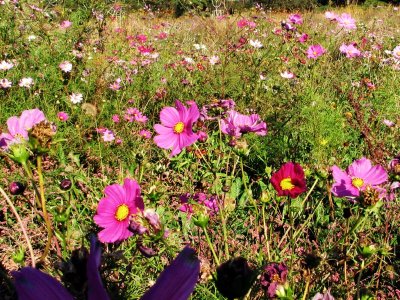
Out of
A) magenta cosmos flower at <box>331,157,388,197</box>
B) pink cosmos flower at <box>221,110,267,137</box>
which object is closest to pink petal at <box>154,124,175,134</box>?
pink cosmos flower at <box>221,110,267,137</box>

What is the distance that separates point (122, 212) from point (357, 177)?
686 millimetres

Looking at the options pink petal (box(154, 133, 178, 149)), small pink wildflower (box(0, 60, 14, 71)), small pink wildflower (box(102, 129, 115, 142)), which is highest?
pink petal (box(154, 133, 178, 149))

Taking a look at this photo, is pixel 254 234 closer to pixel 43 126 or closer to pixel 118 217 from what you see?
pixel 118 217

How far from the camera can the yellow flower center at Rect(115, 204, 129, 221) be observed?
0.91m

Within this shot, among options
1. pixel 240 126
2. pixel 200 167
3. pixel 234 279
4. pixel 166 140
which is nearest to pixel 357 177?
pixel 240 126

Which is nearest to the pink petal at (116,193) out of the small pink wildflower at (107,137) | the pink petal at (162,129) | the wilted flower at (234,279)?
the pink petal at (162,129)

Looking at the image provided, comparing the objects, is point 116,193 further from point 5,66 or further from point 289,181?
point 5,66

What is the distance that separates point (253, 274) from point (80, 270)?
23 cm

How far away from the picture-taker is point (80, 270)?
509mm

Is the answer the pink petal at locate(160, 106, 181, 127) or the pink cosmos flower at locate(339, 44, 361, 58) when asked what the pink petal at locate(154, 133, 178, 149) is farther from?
the pink cosmos flower at locate(339, 44, 361, 58)

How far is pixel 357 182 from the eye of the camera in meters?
1.08

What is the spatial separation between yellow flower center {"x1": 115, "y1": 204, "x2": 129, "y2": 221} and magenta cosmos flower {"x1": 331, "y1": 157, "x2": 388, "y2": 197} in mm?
572

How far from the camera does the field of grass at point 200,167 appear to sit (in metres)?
0.87

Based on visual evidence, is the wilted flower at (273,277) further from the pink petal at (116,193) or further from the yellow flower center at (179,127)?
the yellow flower center at (179,127)
